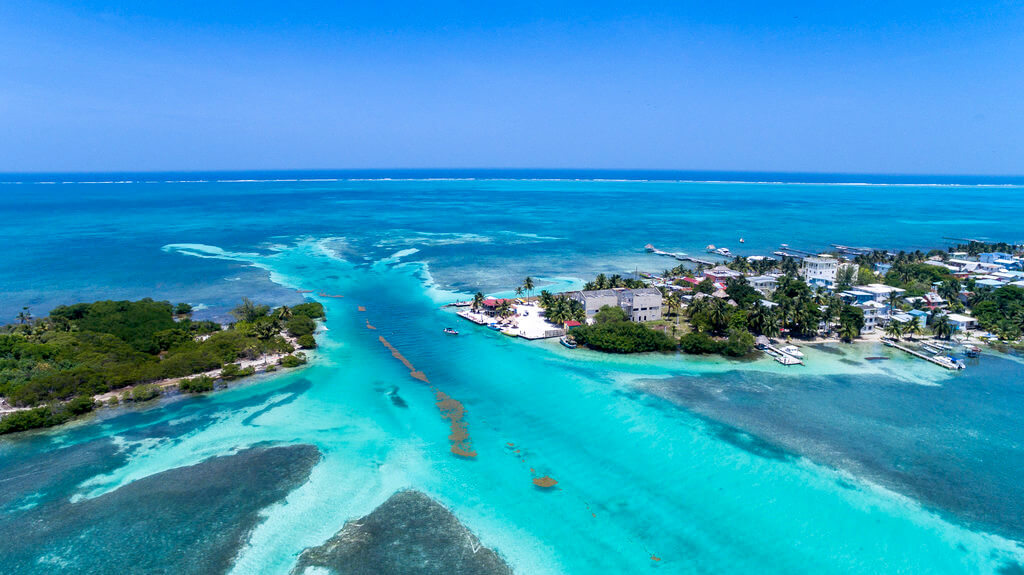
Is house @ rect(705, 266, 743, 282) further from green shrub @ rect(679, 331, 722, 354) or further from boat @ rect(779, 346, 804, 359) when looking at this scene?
green shrub @ rect(679, 331, 722, 354)

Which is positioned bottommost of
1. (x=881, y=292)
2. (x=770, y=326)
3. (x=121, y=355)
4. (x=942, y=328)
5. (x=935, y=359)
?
(x=935, y=359)

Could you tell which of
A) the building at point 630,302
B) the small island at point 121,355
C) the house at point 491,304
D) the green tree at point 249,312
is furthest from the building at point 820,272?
the green tree at point 249,312

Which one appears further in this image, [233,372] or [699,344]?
[699,344]

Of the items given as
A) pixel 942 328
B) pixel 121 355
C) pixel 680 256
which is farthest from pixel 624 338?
pixel 680 256

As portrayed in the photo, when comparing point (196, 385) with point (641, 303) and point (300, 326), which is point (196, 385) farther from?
point (641, 303)

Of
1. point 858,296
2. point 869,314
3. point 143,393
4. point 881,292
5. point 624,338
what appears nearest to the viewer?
point 143,393

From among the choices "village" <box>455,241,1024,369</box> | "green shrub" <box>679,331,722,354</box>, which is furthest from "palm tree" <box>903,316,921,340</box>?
"green shrub" <box>679,331,722,354</box>

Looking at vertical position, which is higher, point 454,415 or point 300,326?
point 300,326

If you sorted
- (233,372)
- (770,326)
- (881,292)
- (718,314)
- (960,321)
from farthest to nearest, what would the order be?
(881,292), (960,321), (718,314), (770,326), (233,372)
